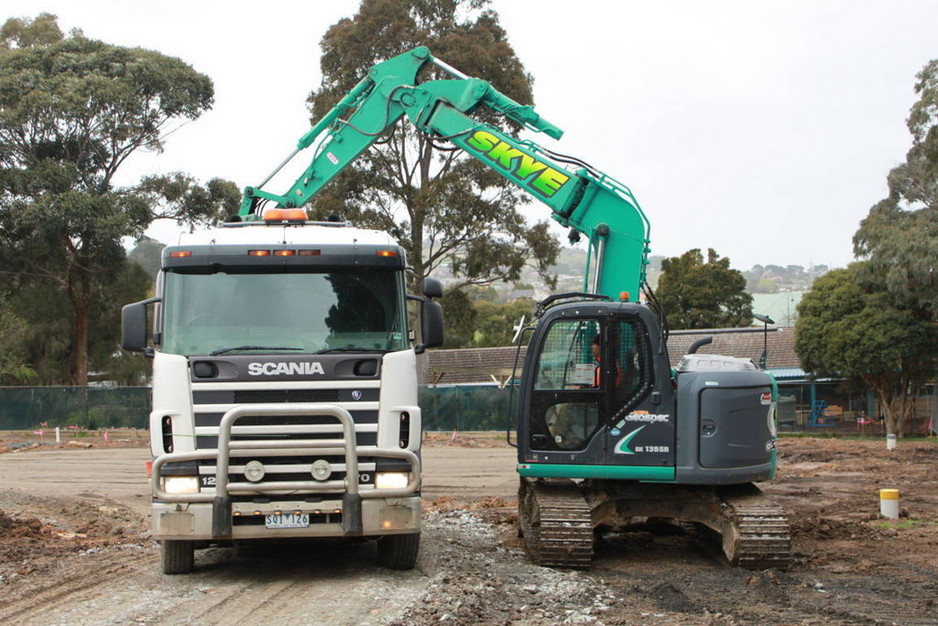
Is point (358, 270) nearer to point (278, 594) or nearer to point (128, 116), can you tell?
point (278, 594)

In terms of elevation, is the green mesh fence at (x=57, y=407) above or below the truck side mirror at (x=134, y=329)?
below

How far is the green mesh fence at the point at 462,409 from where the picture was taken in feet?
137

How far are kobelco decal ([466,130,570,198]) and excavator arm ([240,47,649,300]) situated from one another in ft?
0.04

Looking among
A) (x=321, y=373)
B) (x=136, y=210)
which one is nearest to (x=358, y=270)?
(x=321, y=373)

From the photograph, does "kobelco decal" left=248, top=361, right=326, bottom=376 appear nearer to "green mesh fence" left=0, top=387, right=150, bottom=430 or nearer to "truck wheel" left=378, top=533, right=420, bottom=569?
"truck wheel" left=378, top=533, right=420, bottom=569

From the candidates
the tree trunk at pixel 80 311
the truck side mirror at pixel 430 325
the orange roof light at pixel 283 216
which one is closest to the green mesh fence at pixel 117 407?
the tree trunk at pixel 80 311

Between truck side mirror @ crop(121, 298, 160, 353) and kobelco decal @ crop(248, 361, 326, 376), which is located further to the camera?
truck side mirror @ crop(121, 298, 160, 353)

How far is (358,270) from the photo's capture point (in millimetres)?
10664

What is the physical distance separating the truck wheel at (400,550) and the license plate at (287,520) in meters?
1.08

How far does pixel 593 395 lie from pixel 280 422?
340 cm

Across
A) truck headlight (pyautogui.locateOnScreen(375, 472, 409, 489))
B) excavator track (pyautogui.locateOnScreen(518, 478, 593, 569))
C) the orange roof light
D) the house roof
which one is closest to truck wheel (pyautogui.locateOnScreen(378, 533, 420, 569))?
truck headlight (pyautogui.locateOnScreen(375, 472, 409, 489))

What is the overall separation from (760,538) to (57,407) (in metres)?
35.5

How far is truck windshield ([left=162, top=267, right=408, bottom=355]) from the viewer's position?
10.3 m

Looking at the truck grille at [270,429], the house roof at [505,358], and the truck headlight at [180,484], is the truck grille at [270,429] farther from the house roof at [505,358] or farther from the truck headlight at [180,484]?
the house roof at [505,358]
